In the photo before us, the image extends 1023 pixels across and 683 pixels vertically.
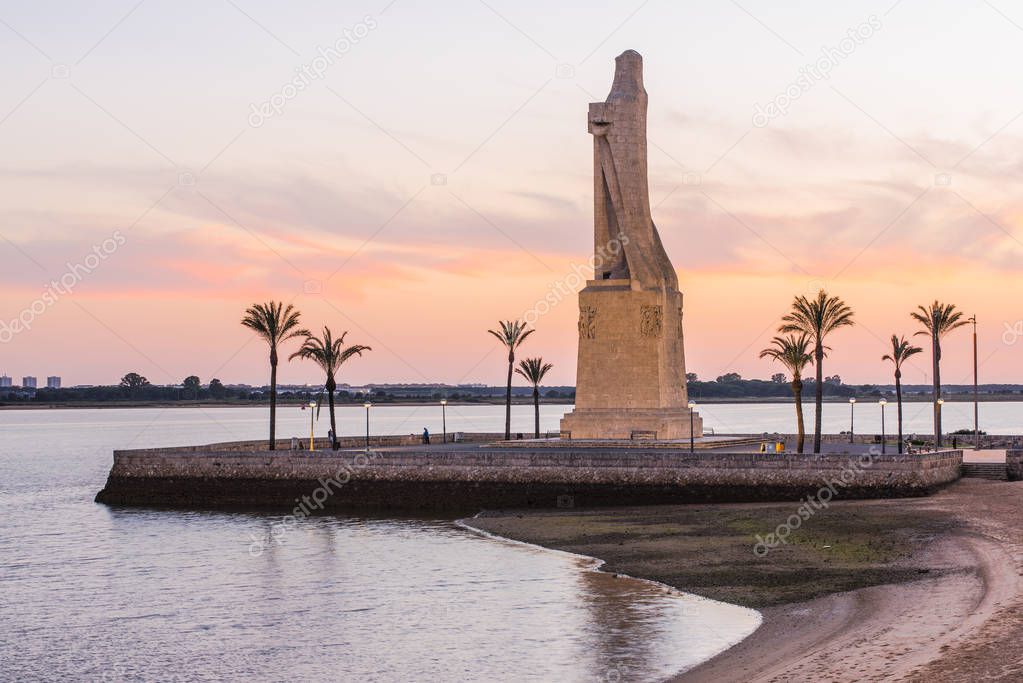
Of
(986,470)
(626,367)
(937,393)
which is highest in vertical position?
(626,367)

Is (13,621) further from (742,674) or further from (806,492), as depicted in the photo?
(806,492)

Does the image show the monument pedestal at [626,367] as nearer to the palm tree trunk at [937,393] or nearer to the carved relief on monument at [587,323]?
the carved relief on monument at [587,323]

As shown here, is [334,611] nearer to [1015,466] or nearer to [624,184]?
[1015,466]

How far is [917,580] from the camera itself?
26.2 meters

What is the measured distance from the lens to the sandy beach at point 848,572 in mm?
19531

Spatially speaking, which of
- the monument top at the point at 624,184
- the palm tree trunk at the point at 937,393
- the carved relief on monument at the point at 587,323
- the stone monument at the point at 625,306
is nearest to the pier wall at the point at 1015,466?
the palm tree trunk at the point at 937,393

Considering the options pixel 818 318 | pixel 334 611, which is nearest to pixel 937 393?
pixel 818 318

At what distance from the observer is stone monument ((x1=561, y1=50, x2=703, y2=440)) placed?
5841 cm

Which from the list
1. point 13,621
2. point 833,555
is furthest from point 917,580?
point 13,621

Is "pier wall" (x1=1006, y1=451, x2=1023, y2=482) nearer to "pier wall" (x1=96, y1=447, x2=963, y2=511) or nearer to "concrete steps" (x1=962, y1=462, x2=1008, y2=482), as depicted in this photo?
"concrete steps" (x1=962, y1=462, x2=1008, y2=482)

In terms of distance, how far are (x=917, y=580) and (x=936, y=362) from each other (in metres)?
39.1

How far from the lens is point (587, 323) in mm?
59656

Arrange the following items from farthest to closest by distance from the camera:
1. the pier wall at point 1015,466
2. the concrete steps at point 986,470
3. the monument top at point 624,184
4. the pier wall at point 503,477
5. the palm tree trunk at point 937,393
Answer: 1. the monument top at point 624,184
2. the palm tree trunk at point 937,393
3. the concrete steps at point 986,470
4. the pier wall at point 1015,466
5. the pier wall at point 503,477

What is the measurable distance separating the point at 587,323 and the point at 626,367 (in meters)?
2.92
